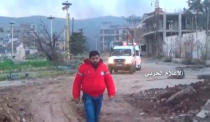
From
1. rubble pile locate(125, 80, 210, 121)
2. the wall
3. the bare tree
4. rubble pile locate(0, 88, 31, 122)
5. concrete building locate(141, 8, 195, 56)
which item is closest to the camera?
rubble pile locate(0, 88, 31, 122)

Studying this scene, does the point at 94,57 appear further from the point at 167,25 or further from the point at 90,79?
the point at 167,25

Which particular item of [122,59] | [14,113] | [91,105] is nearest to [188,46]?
[122,59]

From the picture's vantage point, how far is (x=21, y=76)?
98.7 ft

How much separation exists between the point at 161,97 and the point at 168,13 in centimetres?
8205

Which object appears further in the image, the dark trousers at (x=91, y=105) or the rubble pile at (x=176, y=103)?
the rubble pile at (x=176, y=103)

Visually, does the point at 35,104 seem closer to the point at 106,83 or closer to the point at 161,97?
the point at 161,97

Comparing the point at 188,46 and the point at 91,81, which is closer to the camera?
the point at 91,81

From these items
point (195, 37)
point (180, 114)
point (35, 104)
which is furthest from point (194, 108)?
point (195, 37)

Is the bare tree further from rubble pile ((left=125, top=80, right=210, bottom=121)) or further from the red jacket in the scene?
the red jacket

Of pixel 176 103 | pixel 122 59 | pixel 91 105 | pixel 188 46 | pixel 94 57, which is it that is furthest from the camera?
pixel 188 46

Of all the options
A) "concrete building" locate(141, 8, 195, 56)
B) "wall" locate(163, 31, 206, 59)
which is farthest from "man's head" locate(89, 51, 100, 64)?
"concrete building" locate(141, 8, 195, 56)

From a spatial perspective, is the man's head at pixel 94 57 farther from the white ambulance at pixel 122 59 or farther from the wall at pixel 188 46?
the wall at pixel 188 46

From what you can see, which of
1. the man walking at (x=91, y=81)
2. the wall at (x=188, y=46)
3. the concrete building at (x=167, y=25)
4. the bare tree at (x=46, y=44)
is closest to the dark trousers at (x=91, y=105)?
the man walking at (x=91, y=81)

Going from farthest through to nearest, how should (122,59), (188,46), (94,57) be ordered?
(188,46), (122,59), (94,57)
